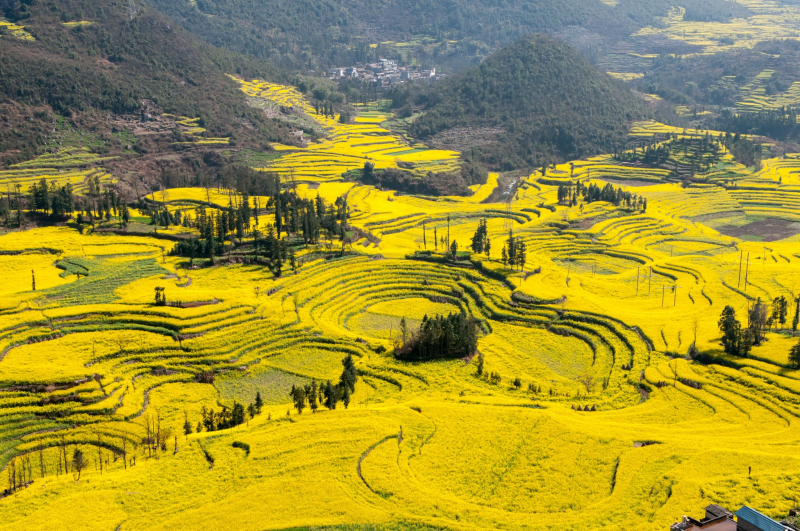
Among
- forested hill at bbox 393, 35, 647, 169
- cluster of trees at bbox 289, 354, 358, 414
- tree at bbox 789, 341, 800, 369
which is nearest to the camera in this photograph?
cluster of trees at bbox 289, 354, 358, 414

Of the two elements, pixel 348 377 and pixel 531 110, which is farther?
pixel 531 110

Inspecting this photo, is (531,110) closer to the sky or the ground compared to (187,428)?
closer to the sky

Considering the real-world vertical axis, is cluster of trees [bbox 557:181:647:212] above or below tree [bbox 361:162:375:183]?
below

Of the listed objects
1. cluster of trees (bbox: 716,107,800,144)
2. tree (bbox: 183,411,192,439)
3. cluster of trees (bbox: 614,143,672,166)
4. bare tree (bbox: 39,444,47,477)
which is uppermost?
cluster of trees (bbox: 716,107,800,144)

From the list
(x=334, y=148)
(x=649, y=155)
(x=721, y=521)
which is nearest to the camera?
(x=721, y=521)

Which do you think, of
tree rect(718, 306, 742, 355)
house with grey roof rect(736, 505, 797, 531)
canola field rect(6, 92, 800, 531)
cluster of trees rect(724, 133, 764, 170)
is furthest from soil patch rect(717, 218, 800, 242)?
house with grey roof rect(736, 505, 797, 531)

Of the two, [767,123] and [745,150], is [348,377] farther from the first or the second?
[767,123]

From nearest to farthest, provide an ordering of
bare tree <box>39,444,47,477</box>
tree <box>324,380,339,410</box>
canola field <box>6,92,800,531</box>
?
canola field <box>6,92,800,531</box> → bare tree <box>39,444,47,477</box> → tree <box>324,380,339,410</box>

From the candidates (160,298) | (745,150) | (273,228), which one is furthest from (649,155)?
(160,298)

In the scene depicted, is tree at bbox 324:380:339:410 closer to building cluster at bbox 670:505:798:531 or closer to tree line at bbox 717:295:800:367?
building cluster at bbox 670:505:798:531
